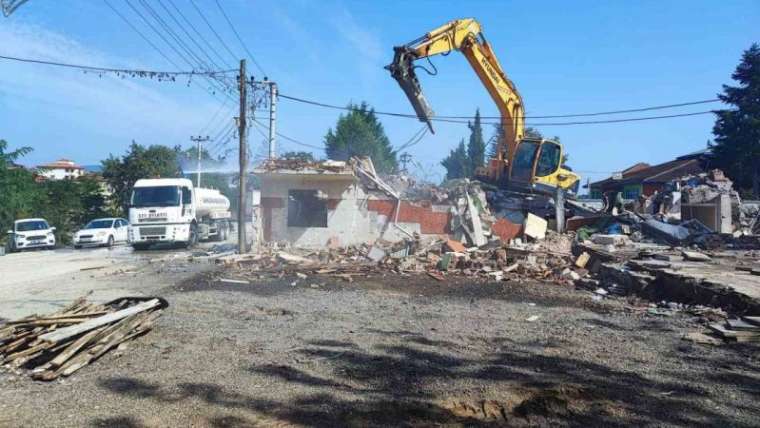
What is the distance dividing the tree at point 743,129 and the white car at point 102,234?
3788 cm

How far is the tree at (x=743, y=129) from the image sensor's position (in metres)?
31.9

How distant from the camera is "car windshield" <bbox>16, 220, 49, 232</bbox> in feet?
88.1

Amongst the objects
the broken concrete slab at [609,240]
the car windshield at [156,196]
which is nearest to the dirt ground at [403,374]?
the broken concrete slab at [609,240]

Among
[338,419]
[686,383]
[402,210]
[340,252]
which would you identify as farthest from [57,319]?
[402,210]

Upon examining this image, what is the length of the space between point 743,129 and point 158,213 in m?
34.7

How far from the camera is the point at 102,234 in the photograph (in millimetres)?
27359

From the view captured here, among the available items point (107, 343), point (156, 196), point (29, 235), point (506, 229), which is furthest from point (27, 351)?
point (29, 235)

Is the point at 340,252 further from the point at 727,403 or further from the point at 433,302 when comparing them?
the point at 727,403

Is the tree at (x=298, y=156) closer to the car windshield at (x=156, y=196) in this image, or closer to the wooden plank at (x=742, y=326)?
the car windshield at (x=156, y=196)

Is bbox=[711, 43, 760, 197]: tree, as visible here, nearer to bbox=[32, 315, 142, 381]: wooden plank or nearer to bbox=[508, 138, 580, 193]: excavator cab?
bbox=[508, 138, 580, 193]: excavator cab

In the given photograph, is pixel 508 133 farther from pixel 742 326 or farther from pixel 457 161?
pixel 457 161

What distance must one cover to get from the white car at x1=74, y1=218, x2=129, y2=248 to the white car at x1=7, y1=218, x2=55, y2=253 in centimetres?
148

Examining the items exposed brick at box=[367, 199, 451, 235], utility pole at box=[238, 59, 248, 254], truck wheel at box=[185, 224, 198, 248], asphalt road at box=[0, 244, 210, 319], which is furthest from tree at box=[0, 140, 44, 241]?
exposed brick at box=[367, 199, 451, 235]

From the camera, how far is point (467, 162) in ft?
214
